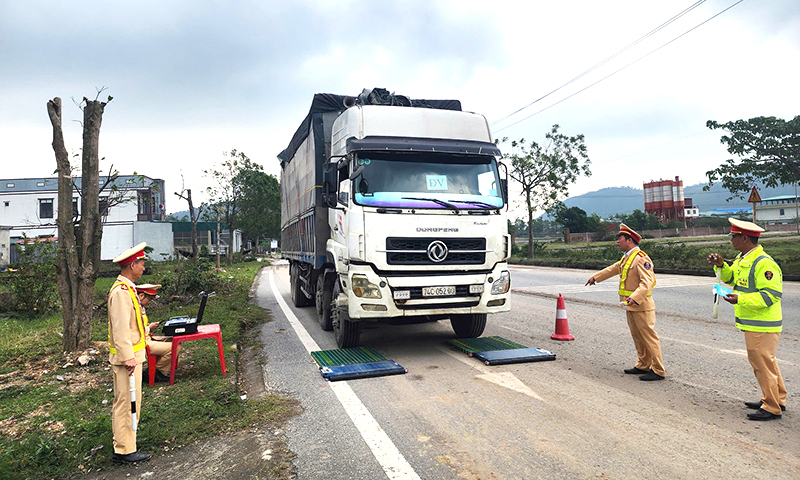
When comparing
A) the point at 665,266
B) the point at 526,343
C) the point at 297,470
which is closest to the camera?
the point at 297,470

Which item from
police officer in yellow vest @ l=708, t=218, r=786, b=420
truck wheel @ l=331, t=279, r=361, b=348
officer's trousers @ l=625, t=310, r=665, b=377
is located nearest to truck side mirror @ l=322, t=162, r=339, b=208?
truck wheel @ l=331, t=279, r=361, b=348

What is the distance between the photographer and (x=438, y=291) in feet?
22.0

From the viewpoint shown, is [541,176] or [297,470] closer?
[297,470]

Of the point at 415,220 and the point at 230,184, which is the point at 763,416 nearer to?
the point at 415,220

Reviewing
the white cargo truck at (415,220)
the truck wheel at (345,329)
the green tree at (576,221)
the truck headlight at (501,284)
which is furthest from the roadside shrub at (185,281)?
the green tree at (576,221)

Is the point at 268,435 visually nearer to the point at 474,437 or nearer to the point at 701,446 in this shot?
the point at 474,437

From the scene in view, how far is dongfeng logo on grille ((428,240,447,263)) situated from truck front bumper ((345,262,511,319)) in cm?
24

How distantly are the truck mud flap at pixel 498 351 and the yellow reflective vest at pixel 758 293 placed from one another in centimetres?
248

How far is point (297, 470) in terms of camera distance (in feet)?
12.1

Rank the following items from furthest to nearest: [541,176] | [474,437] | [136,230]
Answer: [136,230], [541,176], [474,437]

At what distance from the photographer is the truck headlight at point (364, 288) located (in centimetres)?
658

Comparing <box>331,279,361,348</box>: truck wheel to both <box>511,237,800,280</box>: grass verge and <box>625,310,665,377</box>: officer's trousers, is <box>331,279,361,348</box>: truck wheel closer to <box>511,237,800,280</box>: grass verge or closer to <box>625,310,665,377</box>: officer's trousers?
<box>625,310,665,377</box>: officer's trousers

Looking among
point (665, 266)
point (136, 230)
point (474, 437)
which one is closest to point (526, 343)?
point (474, 437)

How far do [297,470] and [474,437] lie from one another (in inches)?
55.6
